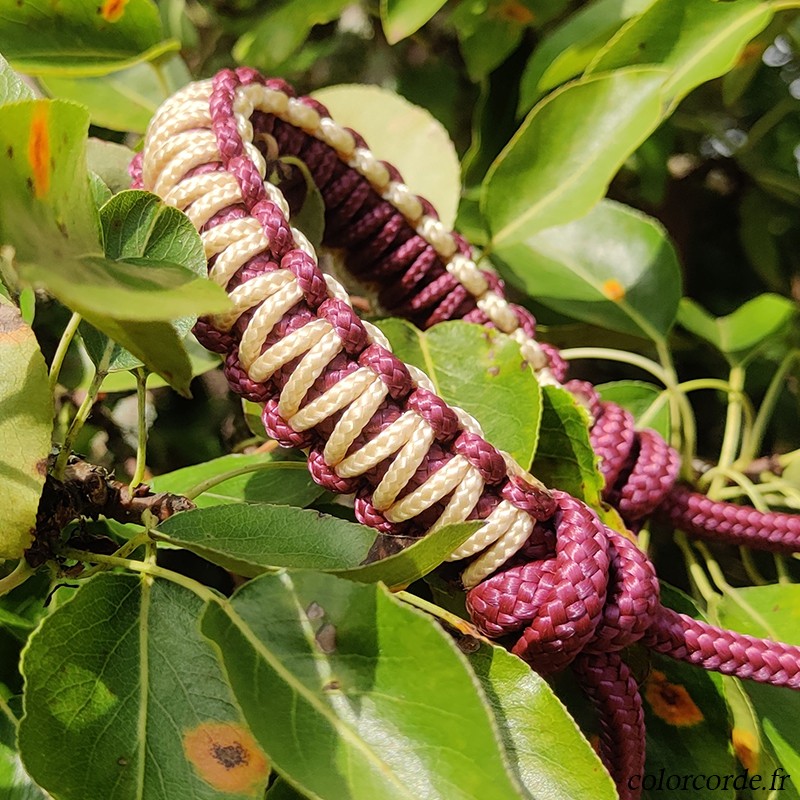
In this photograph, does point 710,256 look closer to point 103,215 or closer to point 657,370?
point 657,370

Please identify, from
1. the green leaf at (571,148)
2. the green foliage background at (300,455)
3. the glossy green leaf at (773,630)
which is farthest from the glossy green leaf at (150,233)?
the glossy green leaf at (773,630)

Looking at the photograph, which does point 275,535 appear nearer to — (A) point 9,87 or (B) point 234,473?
(B) point 234,473

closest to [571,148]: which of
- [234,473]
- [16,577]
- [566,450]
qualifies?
[566,450]

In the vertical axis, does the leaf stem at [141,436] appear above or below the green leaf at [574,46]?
below

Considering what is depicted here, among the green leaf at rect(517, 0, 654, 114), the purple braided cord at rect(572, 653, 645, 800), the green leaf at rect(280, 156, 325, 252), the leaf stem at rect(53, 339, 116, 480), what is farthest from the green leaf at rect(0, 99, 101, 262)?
the green leaf at rect(517, 0, 654, 114)

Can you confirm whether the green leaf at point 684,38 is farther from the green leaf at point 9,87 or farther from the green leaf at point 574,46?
the green leaf at point 9,87

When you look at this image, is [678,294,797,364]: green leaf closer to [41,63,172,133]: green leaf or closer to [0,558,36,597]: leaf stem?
[41,63,172,133]: green leaf
